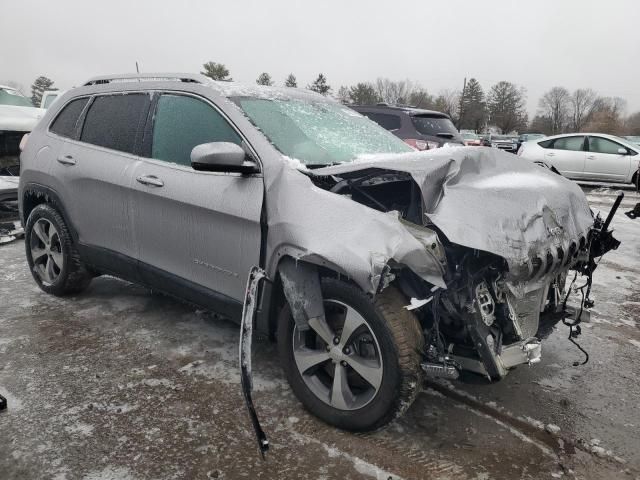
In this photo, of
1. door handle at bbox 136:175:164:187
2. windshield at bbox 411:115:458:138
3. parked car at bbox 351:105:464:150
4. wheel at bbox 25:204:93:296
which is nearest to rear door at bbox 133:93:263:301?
door handle at bbox 136:175:164:187

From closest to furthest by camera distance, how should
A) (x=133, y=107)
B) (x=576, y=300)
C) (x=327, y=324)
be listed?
(x=327, y=324) → (x=133, y=107) → (x=576, y=300)

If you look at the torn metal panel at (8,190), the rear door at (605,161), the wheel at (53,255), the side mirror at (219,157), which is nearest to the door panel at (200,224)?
the side mirror at (219,157)

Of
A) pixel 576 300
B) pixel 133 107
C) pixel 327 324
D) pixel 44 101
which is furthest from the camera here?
pixel 44 101

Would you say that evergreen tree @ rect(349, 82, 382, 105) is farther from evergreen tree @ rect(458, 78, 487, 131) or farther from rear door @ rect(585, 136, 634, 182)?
rear door @ rect(585, 136, 634, 182)

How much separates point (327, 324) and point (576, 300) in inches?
112

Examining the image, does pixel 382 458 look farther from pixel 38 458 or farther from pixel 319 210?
pixel 38 458

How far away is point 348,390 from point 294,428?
341mm

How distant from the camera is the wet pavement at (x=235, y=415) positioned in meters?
2.34

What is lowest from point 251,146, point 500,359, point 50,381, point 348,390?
point 50,381

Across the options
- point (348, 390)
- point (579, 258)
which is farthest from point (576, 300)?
point (348, 390)

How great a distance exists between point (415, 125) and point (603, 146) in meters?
6.71

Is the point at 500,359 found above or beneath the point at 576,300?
above

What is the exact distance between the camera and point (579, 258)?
296 cm

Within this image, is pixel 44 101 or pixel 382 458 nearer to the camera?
pixel 382 458
